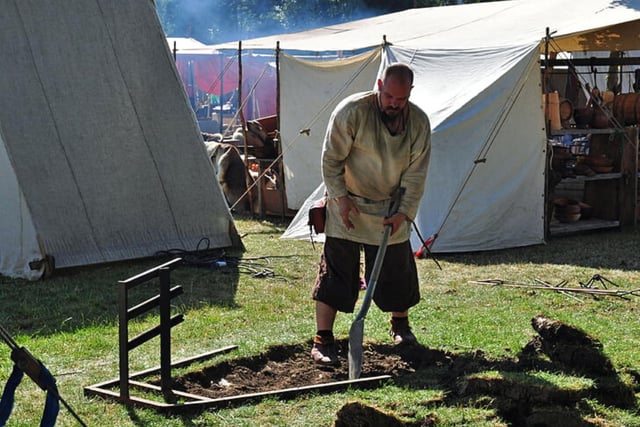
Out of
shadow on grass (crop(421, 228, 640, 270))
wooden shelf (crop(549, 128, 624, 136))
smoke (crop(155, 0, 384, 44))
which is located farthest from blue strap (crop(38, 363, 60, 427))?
smoke (crop(155, 0, 384, 44))

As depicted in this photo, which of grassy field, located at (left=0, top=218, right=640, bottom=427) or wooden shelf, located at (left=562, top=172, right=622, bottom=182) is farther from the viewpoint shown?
wooden shelf, located at (left=562, top=172, right=622, bottom=182)

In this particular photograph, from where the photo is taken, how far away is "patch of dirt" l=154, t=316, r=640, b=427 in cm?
→ 447

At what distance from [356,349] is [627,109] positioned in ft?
25.3

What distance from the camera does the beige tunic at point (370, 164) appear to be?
5.39 meters

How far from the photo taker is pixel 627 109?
11.7 meters

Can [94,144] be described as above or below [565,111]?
above

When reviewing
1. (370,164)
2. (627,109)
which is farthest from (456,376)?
(627,109)

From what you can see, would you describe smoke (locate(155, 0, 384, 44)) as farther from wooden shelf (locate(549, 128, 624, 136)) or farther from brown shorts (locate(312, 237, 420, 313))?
brown shorts (locate(312, 237, 420, 313))

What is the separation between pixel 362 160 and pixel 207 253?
429 cm

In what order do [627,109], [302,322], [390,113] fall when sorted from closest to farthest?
[390,113], [302,322], [627,109]

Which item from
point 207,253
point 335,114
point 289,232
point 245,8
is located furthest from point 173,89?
point 245,8

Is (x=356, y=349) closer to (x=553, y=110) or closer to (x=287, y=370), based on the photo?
(x=287, y=370)

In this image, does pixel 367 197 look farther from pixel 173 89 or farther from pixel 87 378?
pixel 173 89

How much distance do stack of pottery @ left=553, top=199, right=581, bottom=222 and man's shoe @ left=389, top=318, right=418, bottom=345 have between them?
5717 millimetres
